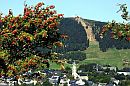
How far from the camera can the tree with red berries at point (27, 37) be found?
16594 mm

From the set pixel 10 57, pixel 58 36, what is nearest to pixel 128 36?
pixel 58 36

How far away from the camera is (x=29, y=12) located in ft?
58.1

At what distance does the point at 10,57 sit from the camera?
16.7m

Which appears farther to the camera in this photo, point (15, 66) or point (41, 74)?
point (41, 74)

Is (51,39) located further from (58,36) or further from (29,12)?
(29,12)

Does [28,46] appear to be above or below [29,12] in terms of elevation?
below

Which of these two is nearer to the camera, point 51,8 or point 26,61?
point 26,61

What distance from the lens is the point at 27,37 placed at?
16719 mm

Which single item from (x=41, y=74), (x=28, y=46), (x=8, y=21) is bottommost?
(x=41, y=74)

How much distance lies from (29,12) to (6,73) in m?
3.18

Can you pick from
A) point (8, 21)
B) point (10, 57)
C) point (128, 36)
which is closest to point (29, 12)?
point (8, 21)

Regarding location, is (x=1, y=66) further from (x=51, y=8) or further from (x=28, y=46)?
(x=51, y=8)

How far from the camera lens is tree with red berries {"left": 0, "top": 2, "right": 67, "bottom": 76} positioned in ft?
54.4

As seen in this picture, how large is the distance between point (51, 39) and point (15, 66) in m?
2.32
